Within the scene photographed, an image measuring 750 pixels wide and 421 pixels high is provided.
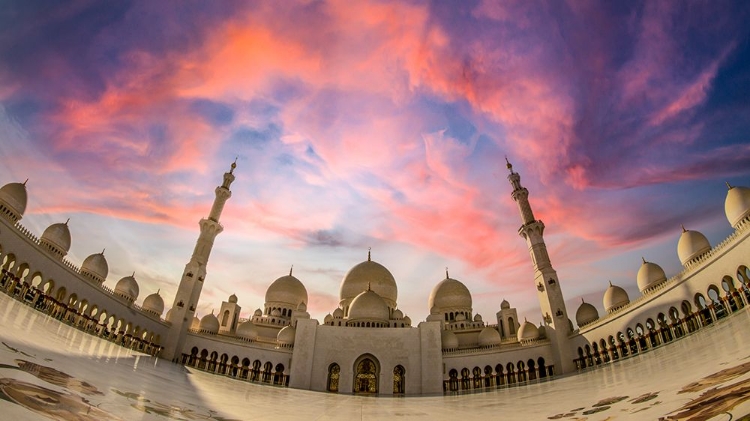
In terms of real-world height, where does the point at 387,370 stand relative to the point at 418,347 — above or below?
below

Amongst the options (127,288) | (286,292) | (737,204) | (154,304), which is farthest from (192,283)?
(737,204)

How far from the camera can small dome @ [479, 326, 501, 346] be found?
29.4 metres

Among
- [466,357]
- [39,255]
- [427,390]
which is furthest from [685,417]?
[39,255]

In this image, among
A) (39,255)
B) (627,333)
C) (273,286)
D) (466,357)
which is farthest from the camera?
(273,286)

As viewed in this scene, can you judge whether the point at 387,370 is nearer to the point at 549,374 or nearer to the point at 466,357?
the point at 466,357

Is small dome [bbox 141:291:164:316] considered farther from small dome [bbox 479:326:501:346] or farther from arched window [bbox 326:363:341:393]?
small dome [bbox 479:326:501:346]

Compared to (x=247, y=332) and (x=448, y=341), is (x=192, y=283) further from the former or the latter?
(x=448, y=341)

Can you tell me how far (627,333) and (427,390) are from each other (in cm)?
1320

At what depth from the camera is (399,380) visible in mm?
25203

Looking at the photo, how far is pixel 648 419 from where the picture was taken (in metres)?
4.14

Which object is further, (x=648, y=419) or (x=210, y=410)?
(x=210, y=410)

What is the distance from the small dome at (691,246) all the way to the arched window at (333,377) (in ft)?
78.1

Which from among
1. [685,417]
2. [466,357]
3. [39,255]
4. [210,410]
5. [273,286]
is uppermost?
[273,286]

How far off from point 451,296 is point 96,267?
31.0 meters
